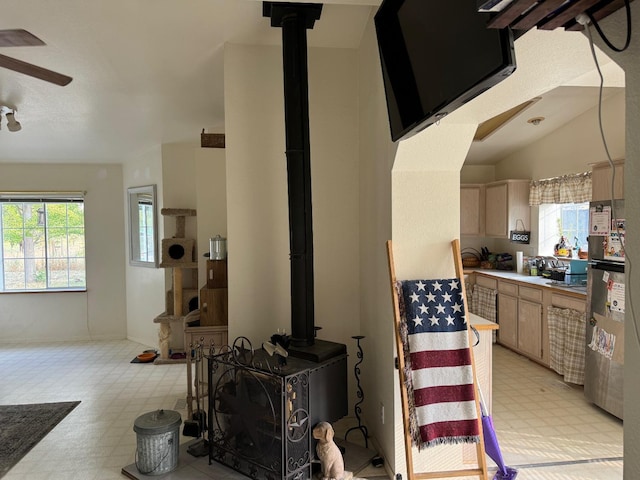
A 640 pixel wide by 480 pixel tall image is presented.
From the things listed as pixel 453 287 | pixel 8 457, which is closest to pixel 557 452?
pixel 453 287

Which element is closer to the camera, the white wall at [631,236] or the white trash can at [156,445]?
the white wall at [631,236]

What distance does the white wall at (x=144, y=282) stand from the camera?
531 cm

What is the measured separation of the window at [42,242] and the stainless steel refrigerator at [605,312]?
611 cm

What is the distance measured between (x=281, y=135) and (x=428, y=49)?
1.84 m

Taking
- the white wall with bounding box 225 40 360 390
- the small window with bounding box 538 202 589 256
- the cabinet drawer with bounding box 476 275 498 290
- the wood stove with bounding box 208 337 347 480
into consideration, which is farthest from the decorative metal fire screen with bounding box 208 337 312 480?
the small window with bounding box 538 202 589 256

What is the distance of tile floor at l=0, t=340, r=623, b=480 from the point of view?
8.65 feet

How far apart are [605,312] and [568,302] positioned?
2.28ft

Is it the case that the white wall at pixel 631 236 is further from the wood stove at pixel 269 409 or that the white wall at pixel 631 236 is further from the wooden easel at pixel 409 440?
the wood stove at pixel 269 409

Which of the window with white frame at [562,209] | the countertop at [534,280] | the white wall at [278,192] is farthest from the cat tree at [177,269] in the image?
the window with white frame at [562,209]

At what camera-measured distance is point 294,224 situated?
268 centimetres

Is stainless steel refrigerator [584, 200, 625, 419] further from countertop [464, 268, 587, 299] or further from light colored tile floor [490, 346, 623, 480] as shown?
countertop [464, 268, 587, 299]

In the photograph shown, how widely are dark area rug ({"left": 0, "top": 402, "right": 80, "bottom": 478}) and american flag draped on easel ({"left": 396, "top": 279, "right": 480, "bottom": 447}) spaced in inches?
99.9

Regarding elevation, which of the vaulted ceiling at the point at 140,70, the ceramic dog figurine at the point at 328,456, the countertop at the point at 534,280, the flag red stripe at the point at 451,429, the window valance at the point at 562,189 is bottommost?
the ceramic dog figurine at the point at 328,456

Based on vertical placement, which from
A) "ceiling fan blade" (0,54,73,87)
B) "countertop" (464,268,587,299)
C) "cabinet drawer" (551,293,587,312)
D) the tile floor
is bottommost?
the tile floor
